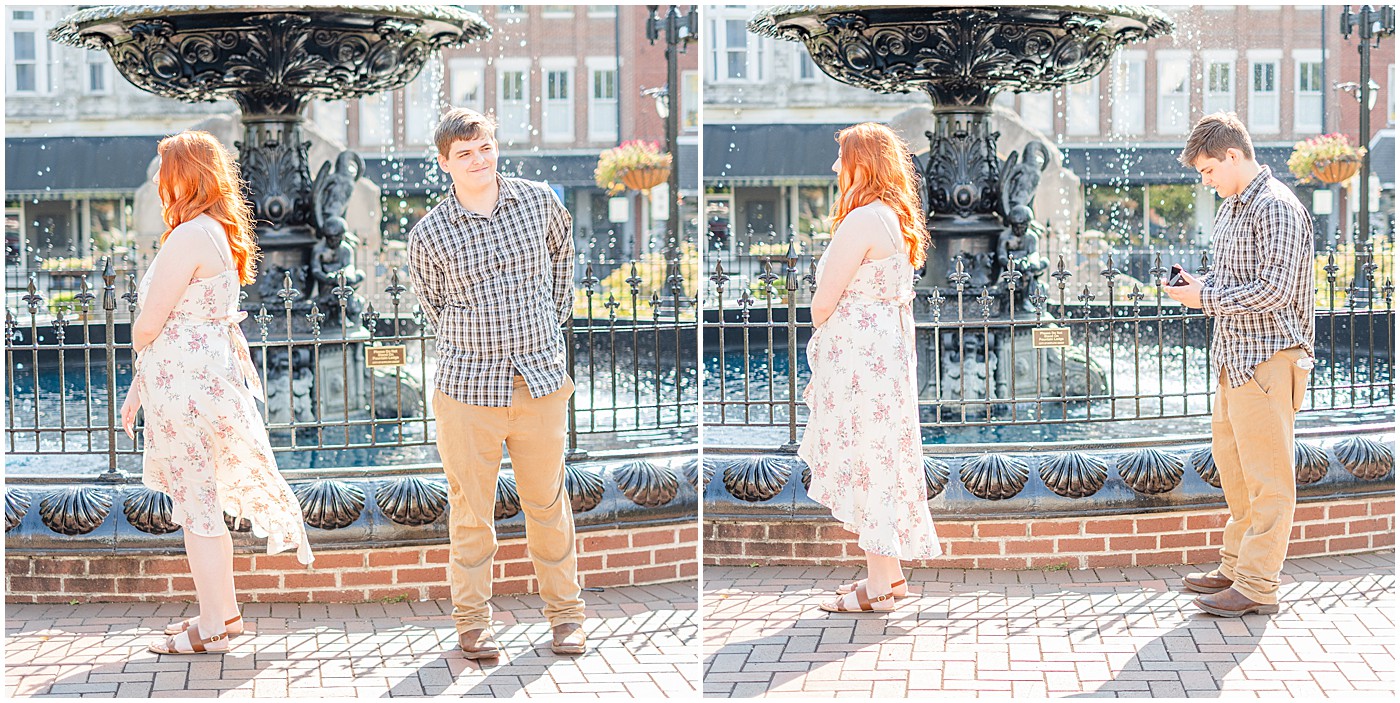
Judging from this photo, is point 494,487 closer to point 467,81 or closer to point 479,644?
point 479,644

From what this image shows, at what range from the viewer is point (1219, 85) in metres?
32.8

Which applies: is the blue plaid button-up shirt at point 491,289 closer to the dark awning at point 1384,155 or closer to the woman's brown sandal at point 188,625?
the woman's brown sandal at point 188,625

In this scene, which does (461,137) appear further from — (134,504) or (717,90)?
(717,90)

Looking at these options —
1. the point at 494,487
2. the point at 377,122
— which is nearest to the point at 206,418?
the point at 494,487

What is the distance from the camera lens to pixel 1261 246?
4.60m

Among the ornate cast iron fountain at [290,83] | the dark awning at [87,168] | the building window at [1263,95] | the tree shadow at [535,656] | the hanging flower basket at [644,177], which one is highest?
the building window at [1263,95]

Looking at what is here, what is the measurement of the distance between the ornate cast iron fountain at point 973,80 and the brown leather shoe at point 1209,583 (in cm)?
181

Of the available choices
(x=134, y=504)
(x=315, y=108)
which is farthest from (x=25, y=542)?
(x=315, y=108)

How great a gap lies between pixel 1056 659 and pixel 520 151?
1159 inches

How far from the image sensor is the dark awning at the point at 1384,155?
31781mm

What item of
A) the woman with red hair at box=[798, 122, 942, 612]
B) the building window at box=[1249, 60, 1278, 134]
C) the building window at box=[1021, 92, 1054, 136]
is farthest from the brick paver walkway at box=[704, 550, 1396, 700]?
the building window at box=[1249, 60, 1278, 134]

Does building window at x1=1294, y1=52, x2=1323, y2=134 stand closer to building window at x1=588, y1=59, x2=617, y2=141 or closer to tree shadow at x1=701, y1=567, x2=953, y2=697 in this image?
building window at x1=588, y1=59, x2=617, y2=141

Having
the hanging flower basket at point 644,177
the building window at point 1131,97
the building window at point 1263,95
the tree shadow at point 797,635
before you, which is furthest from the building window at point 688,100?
the tree shadow at point 797,635

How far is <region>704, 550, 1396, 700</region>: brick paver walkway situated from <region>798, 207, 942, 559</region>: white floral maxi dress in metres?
0.34
